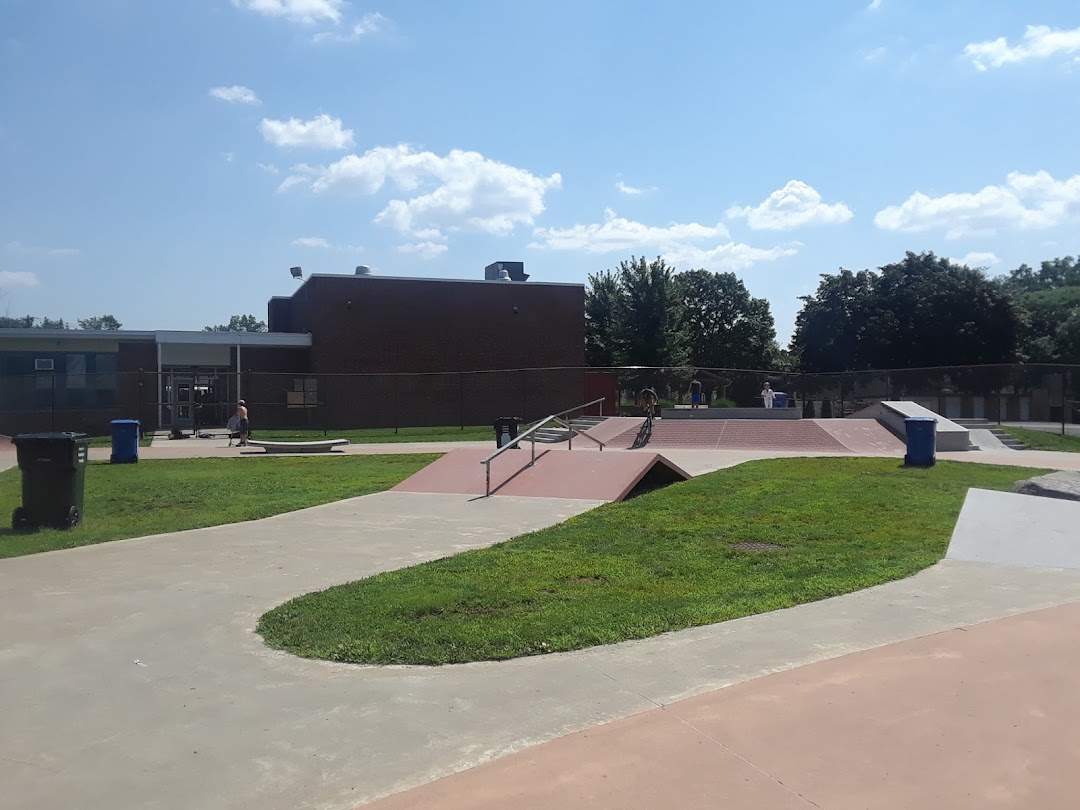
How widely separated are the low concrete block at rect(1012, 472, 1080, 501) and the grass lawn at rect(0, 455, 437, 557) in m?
10.1

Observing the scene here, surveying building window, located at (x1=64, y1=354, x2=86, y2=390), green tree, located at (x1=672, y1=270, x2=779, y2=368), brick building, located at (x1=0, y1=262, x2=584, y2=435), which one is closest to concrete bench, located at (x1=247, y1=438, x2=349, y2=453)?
brick building, located at (x1=0, y1=262, x2=584, y2=435)

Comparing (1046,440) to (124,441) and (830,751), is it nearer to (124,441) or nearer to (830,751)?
(124,441)

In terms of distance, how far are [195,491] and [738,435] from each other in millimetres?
15847

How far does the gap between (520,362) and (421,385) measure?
5169 mm

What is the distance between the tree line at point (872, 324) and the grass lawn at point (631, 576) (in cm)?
3933

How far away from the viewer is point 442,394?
1501 inches

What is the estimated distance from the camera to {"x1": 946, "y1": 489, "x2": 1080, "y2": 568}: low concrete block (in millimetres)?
8781

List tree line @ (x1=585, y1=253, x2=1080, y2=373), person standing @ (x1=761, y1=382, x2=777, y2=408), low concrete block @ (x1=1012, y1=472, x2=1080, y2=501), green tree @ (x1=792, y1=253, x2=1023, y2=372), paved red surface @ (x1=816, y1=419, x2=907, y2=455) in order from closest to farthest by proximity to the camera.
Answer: low concrete block @ (x1=1012, y1=472, x2=1080, y2=501)
paved red surface @ (x1=816, y1=419, x2=907, y2=455)
person standing @ (x1=761, y1=382, x2=777, y2=408)
tree line @ (x1=585, y1=253, x2=1080, y2=373)
green tree @ (x1=792, y1=253, x2=1023, y2=372)

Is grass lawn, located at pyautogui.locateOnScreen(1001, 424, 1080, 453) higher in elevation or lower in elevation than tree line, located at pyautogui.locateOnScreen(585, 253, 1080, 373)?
lower

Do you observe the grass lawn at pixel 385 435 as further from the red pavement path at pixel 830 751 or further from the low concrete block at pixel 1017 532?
the red pavement path at pixel 830 751

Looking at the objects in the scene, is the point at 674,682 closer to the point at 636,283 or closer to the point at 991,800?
the point at 991,800

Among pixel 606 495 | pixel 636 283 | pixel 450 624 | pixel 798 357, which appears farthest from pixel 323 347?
pixel 798 357

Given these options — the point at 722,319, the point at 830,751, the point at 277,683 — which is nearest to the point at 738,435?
the point at 277,683

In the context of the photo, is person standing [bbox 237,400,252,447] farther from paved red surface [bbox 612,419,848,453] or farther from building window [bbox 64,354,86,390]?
paved red surface [bbox 612,419,848,453]
